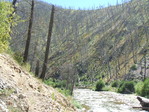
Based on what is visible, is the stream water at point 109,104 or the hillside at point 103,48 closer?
the stream water at point 109,104

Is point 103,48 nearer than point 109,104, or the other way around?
point 109,104

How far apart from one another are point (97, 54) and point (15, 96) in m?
128

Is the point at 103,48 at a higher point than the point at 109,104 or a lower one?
higher

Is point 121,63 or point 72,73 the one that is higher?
point 121,63

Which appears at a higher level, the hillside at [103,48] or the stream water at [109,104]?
the hillside at [103,48]

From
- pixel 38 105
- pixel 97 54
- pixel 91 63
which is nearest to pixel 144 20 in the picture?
pixel 97 54

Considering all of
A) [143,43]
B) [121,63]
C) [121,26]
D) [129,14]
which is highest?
[129,14]

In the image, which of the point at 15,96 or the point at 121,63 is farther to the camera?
the point at 121,63

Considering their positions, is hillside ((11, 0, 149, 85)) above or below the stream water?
above

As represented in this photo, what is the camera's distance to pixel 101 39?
154 m

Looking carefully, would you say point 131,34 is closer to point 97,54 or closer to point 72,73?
point 97,54

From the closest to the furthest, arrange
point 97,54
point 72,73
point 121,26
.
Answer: point 72,73, point 97,54, point 121,26

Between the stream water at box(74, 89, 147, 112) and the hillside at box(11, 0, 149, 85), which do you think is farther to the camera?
the hillside at box(11, 0, 149, 85)

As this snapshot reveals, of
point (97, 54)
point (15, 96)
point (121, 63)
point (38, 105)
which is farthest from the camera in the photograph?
point (97, 54)
